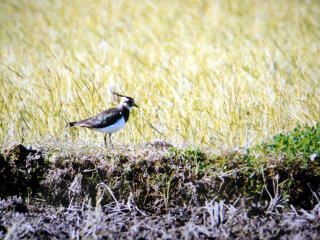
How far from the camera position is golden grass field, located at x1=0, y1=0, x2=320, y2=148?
4.51 metres

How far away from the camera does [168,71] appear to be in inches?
245

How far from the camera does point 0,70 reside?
633cm

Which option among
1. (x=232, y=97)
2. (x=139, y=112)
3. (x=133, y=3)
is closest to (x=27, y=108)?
(x=139, y=112)

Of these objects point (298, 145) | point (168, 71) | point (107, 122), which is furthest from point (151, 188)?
point (168, 71)

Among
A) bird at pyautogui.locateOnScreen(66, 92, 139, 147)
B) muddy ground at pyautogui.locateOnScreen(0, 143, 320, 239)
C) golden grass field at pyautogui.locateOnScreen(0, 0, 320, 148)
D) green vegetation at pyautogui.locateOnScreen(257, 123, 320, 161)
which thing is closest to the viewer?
muddy ground at pyautogui.locateOnScreen(0, 143, 320, 239)

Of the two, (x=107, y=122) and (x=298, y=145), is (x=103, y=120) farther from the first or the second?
(x=298, y=145)

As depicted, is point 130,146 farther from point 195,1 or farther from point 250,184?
point 195,1

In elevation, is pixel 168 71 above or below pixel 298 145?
above

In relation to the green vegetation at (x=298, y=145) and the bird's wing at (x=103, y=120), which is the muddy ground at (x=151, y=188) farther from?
the bird's wing at (x=103, y=120)

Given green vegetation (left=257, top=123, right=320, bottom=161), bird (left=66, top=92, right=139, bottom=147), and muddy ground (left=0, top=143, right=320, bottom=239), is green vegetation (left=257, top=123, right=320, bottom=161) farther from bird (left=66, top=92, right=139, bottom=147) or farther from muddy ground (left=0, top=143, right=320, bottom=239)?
bird (left=66, top=92, right=139, bottom=147)

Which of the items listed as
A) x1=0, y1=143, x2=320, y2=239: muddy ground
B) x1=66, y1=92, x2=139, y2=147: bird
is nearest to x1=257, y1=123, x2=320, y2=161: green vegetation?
x1=0, y1=143, x2=320, y2=239: muddy ground

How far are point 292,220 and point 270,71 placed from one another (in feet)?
9.29

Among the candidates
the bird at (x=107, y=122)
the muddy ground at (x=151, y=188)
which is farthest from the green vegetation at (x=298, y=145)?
the bird at (x=107, y=122)

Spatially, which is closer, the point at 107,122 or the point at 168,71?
the point at 107,122
